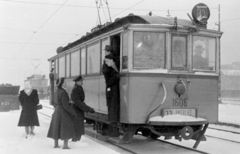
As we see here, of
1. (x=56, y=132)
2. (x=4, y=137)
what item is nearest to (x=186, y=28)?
(x=56, y=132)

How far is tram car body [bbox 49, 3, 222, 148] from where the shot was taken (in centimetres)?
749

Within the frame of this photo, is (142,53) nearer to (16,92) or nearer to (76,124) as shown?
(76,124)

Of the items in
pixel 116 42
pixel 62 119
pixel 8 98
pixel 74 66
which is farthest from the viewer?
pixel 8 98

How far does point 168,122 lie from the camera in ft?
24.0

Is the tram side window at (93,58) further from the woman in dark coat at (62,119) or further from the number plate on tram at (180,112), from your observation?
the number plate on tram at (180,112)

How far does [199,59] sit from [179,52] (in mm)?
561

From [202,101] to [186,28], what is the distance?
1680 mm

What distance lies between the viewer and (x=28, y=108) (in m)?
10.1

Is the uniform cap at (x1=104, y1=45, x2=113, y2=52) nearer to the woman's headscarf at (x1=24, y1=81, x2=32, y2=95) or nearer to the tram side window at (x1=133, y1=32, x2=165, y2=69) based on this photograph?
the tram side window at (x1=133, y1=32, x2=165, y2=69)

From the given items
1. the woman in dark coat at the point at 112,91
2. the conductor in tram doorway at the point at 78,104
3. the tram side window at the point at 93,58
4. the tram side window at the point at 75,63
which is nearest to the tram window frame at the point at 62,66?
the tram side window at the point at 75,63

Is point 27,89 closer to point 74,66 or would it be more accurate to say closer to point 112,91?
point 74,66

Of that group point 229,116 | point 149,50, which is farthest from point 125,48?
point 229,116

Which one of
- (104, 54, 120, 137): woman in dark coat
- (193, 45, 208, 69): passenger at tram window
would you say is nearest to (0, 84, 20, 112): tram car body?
(104, 54, 120, 137): woman in dark coat

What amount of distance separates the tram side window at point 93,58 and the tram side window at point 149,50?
196 cm
